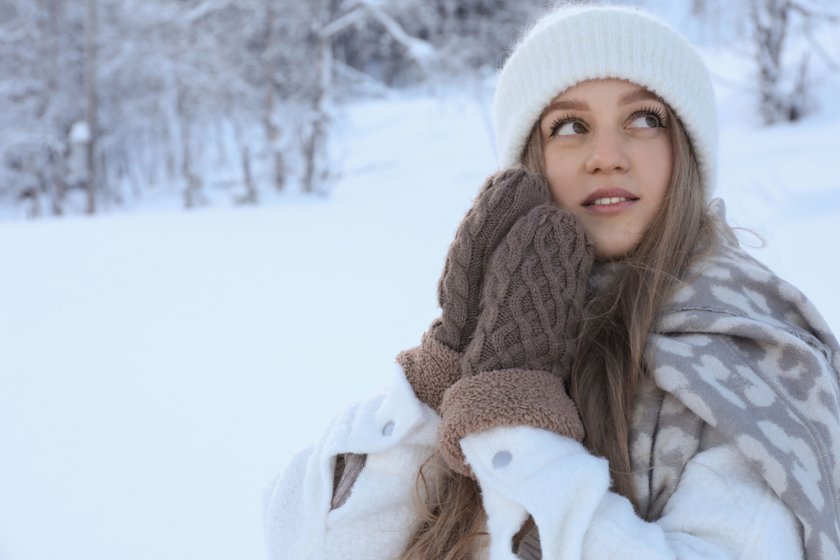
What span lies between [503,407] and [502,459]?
75mm

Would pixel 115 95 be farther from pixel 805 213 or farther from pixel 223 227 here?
pixel 805 213

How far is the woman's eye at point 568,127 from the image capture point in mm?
1393

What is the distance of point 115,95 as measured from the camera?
52.7 ft

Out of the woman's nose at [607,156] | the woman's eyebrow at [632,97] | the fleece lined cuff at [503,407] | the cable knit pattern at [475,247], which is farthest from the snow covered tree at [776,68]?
the fleece lined cuff at [503,407]

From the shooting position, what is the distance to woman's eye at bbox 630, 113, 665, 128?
1.38 metres

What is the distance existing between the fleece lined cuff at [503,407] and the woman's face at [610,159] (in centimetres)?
32

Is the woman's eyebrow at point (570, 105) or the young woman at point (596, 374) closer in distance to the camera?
the young woman at point (596, 374)

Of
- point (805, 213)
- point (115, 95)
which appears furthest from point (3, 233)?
point (115, 95)

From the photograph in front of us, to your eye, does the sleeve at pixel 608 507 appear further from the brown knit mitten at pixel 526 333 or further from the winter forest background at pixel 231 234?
the winter forest background at pixel 231 234

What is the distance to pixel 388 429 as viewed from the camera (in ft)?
4.25

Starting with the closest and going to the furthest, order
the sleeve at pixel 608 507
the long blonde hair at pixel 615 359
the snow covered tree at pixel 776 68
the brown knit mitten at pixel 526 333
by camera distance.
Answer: the sleeve at pixel 608 507 < the brown knit mitten at pixel 526 333 < the long blonde hair at pixel 615 359 < the snow covered tree at pixel 776 68

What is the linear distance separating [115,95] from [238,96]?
396 cm

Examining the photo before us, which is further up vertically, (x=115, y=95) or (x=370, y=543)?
(x=115, y=95)

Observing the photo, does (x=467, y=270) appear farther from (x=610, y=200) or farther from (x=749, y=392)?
(x=749, y=392)
